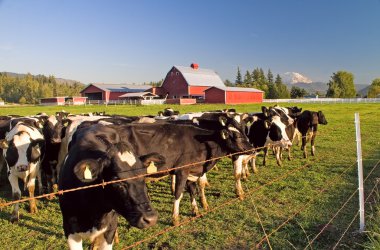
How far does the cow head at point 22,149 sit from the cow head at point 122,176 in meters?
3.81

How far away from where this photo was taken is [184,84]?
237ft

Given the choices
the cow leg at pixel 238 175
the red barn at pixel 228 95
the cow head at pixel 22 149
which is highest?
the red barn at pixel 228 95

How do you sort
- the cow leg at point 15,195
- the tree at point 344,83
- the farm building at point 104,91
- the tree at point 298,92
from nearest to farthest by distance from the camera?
the cow leg at point 15,195, the farm building at point 104,91, the tree at point 298,92, the tree at point 344,83

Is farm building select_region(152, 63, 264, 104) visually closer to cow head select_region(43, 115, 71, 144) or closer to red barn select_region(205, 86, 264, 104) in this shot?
red barn select_region(205, 86, 264, 104)

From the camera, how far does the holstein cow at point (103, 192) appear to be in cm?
356

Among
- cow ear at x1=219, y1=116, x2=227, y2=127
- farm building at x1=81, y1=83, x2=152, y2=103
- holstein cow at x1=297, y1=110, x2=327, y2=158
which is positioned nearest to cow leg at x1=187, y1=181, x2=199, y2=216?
cow ear at x1=219, y1=116, x2=227, y2=127

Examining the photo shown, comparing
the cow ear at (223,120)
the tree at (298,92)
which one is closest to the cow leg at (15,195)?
the cow ear at (223,120)

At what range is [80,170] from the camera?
3.56m

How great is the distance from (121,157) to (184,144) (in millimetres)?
3658

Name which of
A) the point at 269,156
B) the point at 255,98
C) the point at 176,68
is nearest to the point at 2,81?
the point at 176,68

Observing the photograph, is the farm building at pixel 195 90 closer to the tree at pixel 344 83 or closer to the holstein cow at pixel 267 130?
the tree at pixel 344 83

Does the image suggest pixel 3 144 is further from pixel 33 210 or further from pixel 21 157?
pixel 33 210

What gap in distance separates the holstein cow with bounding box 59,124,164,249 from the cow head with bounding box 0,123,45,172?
3422 millimetres

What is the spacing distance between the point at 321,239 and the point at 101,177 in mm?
4077
